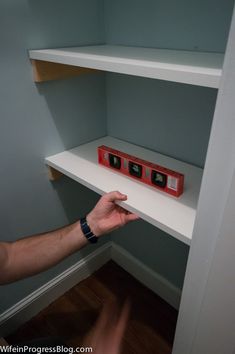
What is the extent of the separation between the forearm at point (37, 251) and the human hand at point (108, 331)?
1.75 feet

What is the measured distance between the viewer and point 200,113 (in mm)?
792

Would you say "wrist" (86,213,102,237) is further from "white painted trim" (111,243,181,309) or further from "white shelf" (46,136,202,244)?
"white painted trim" (111,243,181,309)

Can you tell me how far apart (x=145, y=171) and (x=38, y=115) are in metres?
0.43

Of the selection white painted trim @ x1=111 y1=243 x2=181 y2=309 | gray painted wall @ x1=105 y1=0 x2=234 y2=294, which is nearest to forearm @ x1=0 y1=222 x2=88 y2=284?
gray painted wall @ x1=105 y1=0 x2=234 y2=294

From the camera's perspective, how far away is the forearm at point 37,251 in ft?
2.62

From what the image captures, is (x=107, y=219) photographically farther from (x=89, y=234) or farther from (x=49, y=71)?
(x=49, y=71)

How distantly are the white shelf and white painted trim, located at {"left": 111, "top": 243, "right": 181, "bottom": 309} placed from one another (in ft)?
2.11

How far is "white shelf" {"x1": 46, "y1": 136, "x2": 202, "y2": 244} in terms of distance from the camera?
25.6 inches

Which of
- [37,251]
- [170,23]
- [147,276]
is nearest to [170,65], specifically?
[170,23]

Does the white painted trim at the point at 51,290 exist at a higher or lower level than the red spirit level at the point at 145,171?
lower

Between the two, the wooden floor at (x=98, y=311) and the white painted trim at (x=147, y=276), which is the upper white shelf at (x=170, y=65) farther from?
the wooden floor at (x=98, y=311)

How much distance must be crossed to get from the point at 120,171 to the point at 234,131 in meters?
0.53

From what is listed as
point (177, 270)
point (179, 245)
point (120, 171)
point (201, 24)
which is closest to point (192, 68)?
point (201, 24)

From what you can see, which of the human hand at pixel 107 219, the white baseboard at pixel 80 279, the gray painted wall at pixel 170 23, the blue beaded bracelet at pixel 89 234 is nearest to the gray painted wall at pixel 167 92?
the gray painted wall at pixel 170 23
